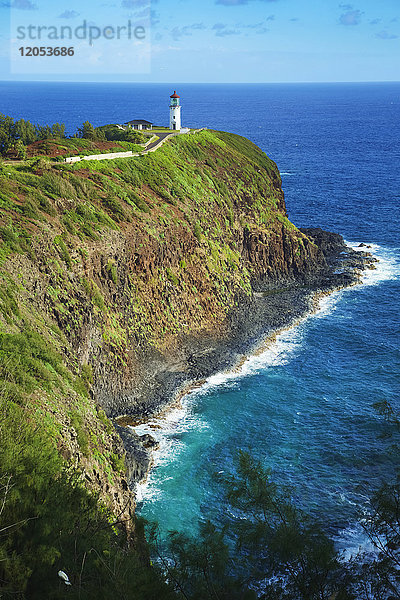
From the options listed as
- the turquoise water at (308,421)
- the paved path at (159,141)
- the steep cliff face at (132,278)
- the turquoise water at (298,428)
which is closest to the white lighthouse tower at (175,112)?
the paved path at (159,141)

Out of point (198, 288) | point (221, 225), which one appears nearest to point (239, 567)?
point (198, 288)

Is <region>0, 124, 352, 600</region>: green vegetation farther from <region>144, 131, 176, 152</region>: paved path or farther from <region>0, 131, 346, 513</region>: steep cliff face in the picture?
<region>144, 131, 176, 152</region>: paved path

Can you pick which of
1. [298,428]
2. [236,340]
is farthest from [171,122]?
[298,428]

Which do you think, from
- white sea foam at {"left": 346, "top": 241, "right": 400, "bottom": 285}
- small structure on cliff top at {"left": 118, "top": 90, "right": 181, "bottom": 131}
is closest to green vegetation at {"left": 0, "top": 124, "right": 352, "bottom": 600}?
small structure on cliff top at {"left": 118, "top": 90, "right": 181, "bottom": 131}

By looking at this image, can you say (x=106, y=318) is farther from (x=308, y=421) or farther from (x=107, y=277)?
(x=308, y=421)

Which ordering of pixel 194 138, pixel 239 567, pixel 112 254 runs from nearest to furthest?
pixel 239 567
pixel 112 254
pixel 194 138

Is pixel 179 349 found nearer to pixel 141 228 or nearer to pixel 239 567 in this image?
pixel 141 228

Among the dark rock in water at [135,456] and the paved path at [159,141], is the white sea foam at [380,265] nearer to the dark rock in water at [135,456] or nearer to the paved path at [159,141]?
the paved path at [159,141]
